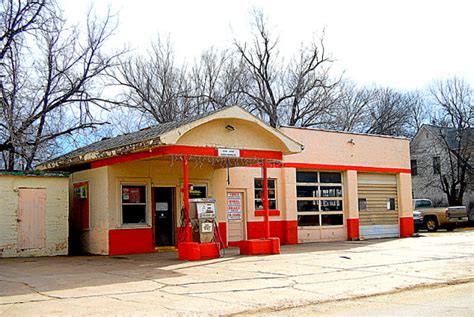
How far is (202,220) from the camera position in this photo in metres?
17.1

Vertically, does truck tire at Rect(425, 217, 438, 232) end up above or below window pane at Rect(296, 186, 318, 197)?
below

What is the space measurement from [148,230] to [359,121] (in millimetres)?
31604

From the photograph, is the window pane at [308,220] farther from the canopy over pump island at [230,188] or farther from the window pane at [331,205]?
the window pane at [331,205]

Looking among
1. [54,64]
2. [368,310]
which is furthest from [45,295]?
[54,64]

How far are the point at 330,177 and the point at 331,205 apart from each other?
119 cm

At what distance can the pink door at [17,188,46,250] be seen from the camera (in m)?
18.5

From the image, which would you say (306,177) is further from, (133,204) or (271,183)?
(133,204)

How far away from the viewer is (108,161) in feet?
62.1

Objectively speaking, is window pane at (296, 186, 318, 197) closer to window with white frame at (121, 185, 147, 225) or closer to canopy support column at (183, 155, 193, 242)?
window with white frame at (121, 185, 147, 225)

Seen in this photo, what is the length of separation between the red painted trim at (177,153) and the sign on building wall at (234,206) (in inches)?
153

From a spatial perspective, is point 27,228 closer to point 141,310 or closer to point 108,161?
point 108,161

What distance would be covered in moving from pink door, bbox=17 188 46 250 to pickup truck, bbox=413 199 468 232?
22.4m

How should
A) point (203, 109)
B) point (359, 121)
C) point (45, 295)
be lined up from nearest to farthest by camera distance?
point (45, 295)
point (203, 109)
point (359, 121)

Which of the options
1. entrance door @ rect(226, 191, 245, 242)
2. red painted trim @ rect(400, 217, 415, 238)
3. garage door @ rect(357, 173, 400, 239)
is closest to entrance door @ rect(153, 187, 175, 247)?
entrance door @ rect(226, 191, 245, 242)
